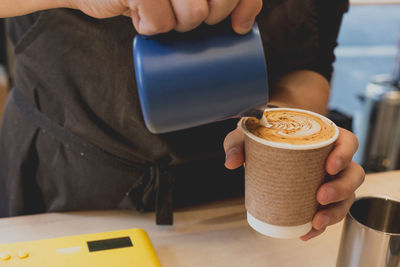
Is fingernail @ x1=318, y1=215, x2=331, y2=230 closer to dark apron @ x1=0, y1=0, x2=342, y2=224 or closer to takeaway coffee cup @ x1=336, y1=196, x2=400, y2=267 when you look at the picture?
takeaway coffee cup @ x1=336, y1=196, x2=400, y2=267

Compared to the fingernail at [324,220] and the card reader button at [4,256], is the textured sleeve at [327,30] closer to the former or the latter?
the fingernail at [324,220]

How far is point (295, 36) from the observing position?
1.10 m

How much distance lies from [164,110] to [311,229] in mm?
347

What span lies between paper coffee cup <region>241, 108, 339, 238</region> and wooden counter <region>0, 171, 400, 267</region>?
0.48 ft

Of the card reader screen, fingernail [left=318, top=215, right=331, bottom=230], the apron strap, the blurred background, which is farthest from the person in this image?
the blurred background

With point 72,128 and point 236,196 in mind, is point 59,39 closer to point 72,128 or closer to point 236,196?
point 72,128

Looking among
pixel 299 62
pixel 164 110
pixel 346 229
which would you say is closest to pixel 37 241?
pixel 164 110

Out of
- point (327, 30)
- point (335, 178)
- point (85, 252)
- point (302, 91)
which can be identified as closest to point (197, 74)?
point (335, 178)

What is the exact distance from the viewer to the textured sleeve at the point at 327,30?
1.14m

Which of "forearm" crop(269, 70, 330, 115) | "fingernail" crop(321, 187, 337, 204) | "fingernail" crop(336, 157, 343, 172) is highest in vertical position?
"fingernail" crop(336, 157, 343, 172)

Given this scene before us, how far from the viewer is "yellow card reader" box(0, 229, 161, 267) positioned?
2.57 ft

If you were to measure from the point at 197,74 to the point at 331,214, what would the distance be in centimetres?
34

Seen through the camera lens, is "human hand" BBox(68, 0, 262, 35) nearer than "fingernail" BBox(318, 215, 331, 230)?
Yes

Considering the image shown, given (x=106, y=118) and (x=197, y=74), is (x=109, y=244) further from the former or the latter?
(x=197, y=74)
